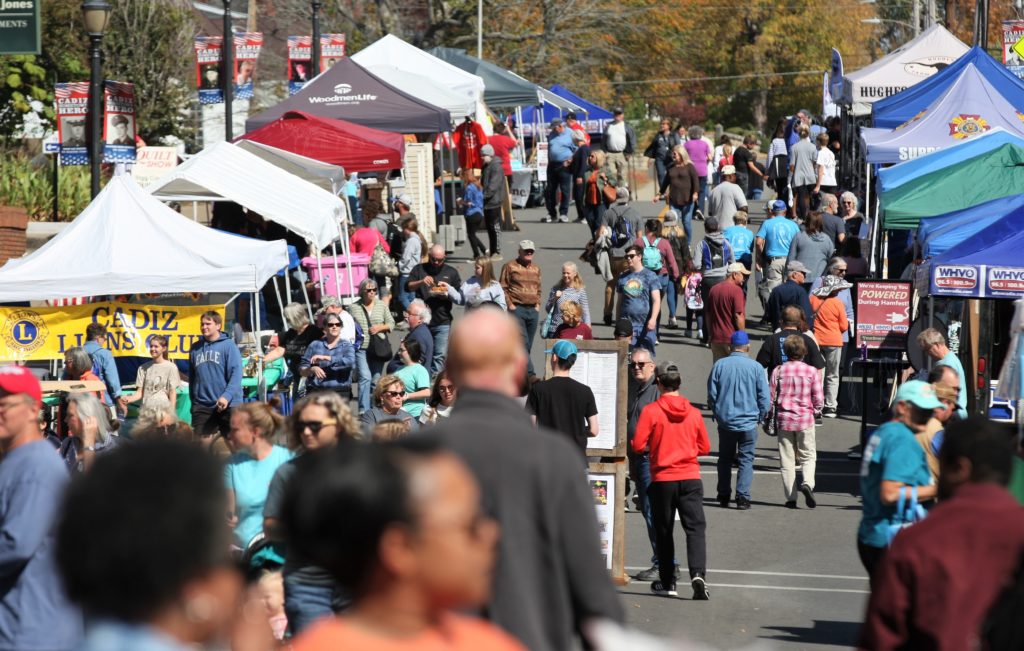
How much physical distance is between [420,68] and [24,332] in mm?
17384

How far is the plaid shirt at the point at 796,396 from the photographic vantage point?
14156 millimetres

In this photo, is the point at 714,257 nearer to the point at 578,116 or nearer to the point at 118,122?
the point at 118,122

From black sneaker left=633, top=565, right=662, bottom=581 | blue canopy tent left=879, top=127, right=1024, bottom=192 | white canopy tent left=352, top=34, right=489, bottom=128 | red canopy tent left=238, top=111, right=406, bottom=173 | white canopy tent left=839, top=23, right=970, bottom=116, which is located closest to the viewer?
black sneaker left=633, top=565, right=662, bottom=581

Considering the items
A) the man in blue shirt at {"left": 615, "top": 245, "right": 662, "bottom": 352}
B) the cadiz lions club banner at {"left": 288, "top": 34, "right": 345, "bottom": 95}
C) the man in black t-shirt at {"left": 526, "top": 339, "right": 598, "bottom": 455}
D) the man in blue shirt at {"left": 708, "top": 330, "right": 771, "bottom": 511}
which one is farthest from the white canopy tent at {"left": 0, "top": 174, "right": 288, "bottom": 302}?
the cadiz lions club banner at {"left": 288, "top": 34, "right": 345, "bottom": 95}

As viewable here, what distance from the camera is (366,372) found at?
55.3ft

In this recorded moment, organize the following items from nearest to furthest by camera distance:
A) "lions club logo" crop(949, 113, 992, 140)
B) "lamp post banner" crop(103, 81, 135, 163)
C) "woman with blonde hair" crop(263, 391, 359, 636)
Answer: "woman with blonde hair" crop(263, 391, 359, 636), "lamp post banner" crop(103, 81, 135, 163), "lions club logo" crop(949, 113, 992, 140)

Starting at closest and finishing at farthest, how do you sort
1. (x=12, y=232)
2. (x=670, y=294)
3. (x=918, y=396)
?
(x=918, y=396)
(x=12, y=232)
(x=670, y=294)

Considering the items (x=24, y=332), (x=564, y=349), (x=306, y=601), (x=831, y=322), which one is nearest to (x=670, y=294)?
(x=831, y=322)

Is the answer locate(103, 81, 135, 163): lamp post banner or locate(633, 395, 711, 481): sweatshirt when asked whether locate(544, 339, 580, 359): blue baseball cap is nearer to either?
locate(633, 395, 711, 481): sweatshirt

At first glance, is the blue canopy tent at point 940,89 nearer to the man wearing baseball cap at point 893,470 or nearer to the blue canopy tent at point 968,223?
the blue canopy tent at point 968,223

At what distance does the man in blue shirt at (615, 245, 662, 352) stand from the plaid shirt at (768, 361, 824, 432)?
391 cm

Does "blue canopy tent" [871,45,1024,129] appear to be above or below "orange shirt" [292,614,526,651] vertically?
above

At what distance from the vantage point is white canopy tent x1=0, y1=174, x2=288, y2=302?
13.7 m

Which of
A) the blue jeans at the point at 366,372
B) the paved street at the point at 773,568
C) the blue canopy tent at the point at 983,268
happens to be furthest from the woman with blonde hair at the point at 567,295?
the blue canopy tent at the point at 983,268
